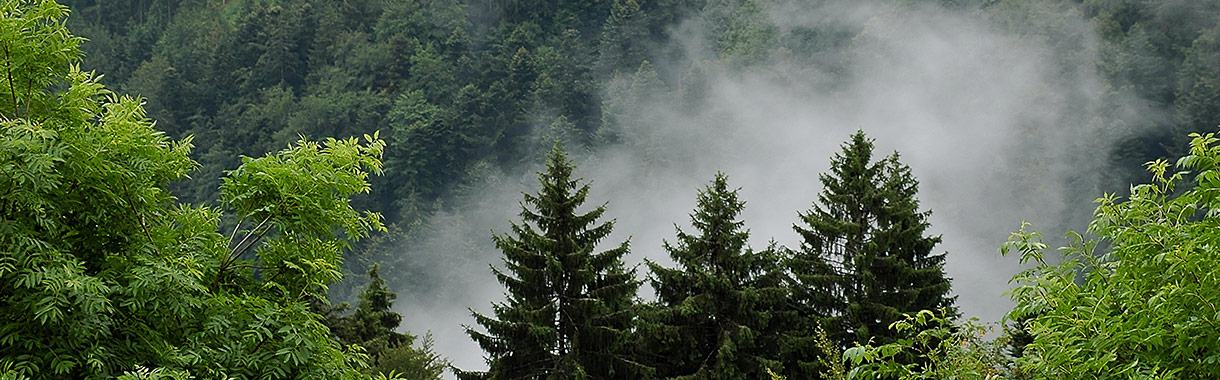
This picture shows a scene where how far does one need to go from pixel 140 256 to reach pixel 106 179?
0.54 m

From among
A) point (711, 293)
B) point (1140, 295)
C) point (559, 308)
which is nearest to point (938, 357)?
point (1140, 295)

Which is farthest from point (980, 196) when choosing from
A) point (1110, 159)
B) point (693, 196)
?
point (693, 196)

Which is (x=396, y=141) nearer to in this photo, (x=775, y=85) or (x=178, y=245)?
(x=775, y=85)

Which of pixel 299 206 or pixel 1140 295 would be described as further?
pixel 299 206

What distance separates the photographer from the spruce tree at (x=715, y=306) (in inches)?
864

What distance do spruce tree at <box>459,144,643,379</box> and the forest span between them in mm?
79

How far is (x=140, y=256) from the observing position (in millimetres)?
7270

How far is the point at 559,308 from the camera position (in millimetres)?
21656

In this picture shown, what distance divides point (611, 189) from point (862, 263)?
8824 cm

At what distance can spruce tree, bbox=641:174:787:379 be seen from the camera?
22.0 m

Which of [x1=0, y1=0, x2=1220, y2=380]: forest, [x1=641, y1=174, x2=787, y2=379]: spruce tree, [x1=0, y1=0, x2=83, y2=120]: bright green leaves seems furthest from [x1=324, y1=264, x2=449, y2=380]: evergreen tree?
[x1=0, y1=0, x2=83, y2=120]: bright green leaves

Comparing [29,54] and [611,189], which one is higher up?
[611,189]

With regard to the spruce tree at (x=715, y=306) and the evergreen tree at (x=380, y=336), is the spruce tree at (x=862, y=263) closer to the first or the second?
the spruce tree at (x=715, y=306)

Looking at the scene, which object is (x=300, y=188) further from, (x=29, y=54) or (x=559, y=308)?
(x=559, y=308)
